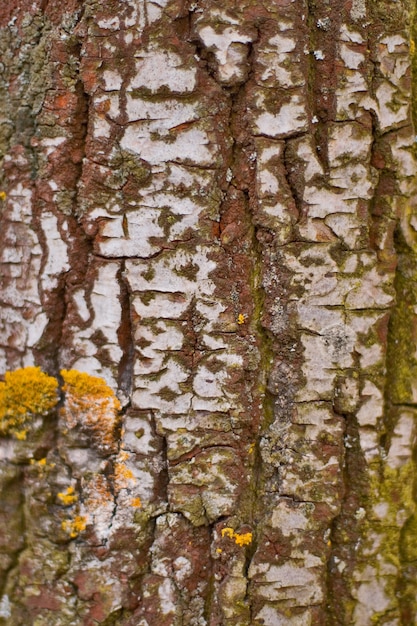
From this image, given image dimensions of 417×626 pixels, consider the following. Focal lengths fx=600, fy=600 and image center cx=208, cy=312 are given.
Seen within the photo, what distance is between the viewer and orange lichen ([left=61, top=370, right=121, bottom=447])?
1.35 m

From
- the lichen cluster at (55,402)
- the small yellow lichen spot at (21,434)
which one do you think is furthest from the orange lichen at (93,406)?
the small yellow lichen spot at (21,434)

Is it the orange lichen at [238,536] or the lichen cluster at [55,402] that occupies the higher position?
the lichen cluster at [55,402]

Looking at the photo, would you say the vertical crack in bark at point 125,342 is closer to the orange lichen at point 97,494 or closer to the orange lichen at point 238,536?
the orange lichen at point 97,494

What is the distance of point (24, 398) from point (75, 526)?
0.32 meters

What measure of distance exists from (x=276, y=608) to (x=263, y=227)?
2.78 feet

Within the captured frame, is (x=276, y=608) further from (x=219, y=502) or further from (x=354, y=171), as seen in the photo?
(x=354, y=171)

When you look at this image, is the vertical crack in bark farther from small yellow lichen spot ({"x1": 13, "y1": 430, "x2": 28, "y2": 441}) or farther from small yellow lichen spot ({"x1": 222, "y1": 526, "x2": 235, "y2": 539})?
small yellow lichen spot ({"x1": 222, "y1": 526, "x2": 235, "y2": 539})

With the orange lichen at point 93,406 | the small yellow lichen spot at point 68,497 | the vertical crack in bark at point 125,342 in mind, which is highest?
the vertical crack in bark at point 125,342

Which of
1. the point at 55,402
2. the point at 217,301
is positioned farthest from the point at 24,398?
the point at 217,301

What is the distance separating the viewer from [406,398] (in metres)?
1.41

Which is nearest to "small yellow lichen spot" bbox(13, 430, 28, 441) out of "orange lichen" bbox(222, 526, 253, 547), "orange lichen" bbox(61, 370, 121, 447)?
"orange lichen" bbox(61, 370, 121, 447)

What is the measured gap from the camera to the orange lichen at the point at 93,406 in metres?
1.35

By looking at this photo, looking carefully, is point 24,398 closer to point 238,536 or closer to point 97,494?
point 97,494

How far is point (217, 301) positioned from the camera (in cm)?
132
